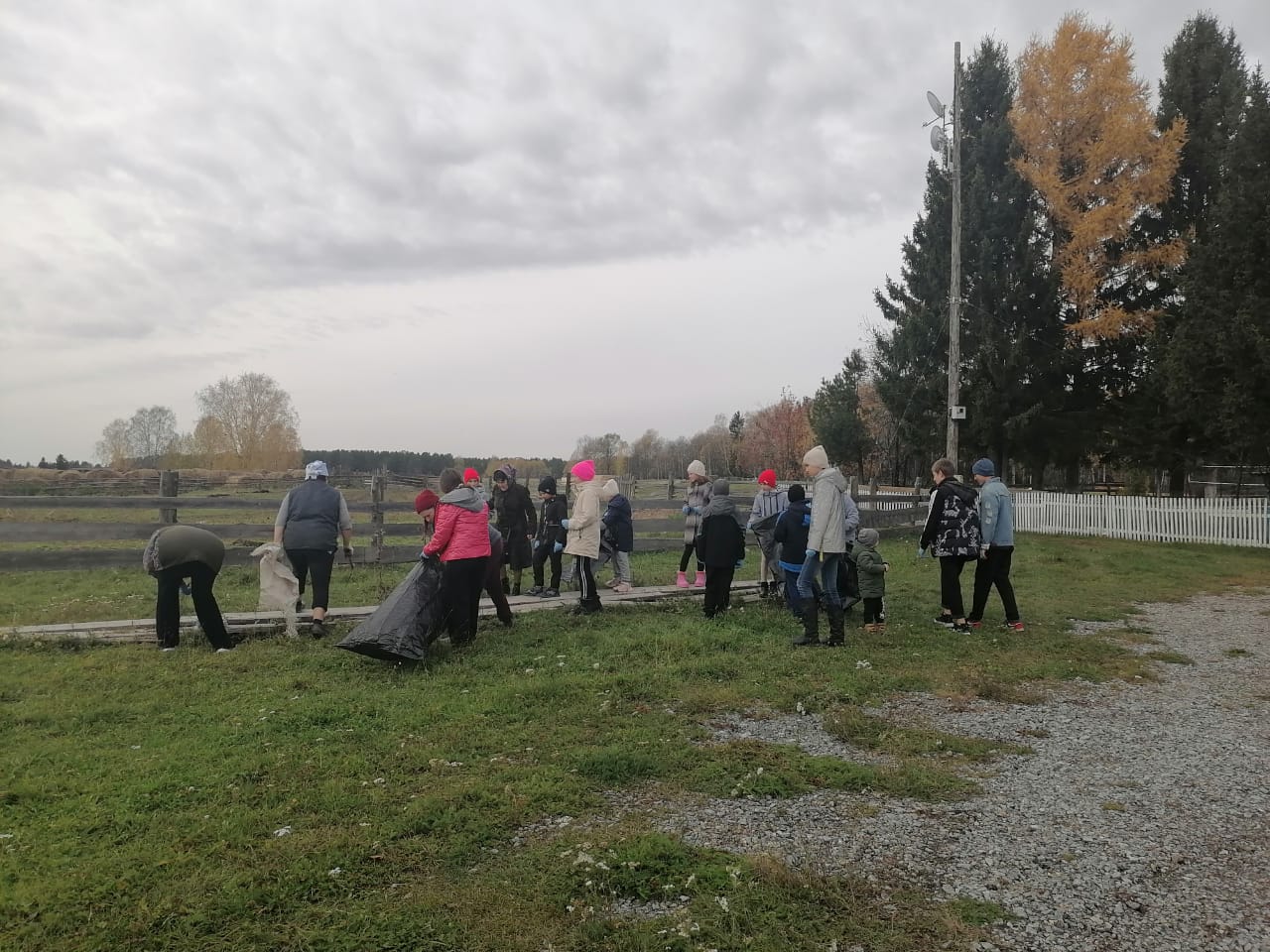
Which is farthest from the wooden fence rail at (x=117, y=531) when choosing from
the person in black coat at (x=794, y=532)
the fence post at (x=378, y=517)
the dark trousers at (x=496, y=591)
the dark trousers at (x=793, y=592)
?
the person in black coat at (x=794, y=532)

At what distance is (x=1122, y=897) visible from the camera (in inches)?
119

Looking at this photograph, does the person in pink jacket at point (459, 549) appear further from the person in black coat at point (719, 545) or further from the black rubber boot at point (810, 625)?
the black rubber boot at point (810, 625)

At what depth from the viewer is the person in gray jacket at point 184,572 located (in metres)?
6.88

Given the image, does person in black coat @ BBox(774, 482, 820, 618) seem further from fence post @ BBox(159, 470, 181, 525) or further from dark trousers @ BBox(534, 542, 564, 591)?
fence post @ BBox(159, 470, 181, 525)

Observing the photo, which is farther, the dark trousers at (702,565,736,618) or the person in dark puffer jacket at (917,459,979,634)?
the dark trousers at (702,565,736,618)

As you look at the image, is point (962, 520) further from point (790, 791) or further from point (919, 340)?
point (919, 340)

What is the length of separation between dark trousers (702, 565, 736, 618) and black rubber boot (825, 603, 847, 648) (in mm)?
1437

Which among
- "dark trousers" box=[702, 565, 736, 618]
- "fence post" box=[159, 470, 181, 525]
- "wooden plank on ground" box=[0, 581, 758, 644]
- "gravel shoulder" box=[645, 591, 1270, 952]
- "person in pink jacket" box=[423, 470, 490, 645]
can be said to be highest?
"fence post" box=[159, 470, 181, 525]

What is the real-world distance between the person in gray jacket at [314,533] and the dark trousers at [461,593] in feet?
5.04

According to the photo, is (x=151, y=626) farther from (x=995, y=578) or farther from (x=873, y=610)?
(x=995, y=578)

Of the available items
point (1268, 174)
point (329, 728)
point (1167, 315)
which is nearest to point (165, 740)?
point (329, 728)

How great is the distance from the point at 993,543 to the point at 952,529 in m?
0.55

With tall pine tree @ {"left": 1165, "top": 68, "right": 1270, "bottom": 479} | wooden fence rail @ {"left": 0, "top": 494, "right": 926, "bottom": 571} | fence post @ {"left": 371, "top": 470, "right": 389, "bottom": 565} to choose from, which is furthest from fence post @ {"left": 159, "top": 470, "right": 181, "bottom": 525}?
tall pine tree @ {"left": 1165, "top": 68, "right": 1270, "bottom": 479}

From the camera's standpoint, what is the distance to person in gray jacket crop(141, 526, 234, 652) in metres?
6.88
